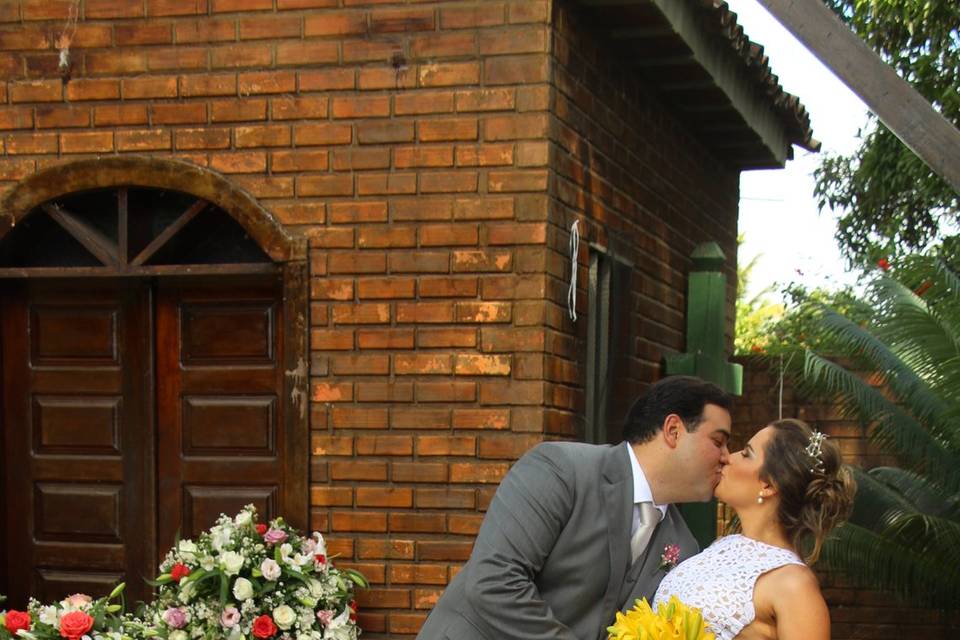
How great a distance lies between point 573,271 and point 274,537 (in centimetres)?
167

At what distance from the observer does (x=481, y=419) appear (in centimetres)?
552

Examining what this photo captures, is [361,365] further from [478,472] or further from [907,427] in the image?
[907,427]

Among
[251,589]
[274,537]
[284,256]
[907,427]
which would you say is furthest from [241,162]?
[907,427]

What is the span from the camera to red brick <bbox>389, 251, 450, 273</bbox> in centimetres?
560

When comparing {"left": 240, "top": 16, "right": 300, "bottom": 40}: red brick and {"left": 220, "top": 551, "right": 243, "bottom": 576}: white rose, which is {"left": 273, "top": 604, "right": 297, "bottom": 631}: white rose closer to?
{"left": 220, "top": 551, "right": 243, "bottom": 576}: white rose

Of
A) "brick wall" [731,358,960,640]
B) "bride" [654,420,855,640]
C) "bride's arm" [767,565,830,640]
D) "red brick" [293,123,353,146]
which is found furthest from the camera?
"brick wall" [731,358,960,640]

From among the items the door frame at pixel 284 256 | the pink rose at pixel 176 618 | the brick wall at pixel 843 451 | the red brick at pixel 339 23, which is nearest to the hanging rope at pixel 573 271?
the door frame at pixel 284 256

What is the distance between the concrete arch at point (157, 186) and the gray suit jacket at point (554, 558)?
6.81 ft

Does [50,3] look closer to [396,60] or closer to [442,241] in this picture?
[396,60]

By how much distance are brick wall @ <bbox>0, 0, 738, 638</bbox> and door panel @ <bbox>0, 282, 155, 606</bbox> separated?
2.16ft

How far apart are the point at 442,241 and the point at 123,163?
144 centimetres

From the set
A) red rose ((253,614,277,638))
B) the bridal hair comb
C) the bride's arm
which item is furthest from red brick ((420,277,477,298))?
the bride's arm

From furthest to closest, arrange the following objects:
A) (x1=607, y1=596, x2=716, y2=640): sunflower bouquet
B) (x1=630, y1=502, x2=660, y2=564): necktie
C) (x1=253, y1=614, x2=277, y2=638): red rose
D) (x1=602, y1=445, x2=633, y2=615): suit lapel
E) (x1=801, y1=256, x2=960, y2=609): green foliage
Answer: (x1=801, y1=256, x2=960, y2=609): green foliage
(x1=253, y1=614, x2=277, y2=638): red rose
(x1=630, y1=502, x2=660, y2=564): necktie
(x1=602, y1=445, x2=633, y2=615): suit lapel
(x1=607, y1=596, x2=716, y2=640): sunflower bouquet

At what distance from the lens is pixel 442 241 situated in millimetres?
5602
